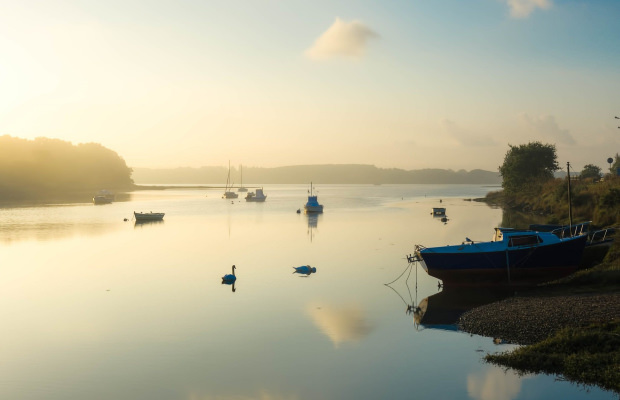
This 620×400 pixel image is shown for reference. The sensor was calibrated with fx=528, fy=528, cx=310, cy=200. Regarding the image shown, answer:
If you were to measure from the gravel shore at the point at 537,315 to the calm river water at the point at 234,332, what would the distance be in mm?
1228

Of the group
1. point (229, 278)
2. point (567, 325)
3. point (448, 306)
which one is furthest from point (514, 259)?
point (229, 278)

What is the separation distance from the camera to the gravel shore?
76.4 ft

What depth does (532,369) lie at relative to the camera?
1942 cm

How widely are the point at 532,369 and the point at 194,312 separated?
64.6 feet

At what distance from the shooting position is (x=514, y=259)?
35.7 metres

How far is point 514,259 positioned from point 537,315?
10656mm

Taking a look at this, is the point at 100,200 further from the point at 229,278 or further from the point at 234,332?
the point at 234,332

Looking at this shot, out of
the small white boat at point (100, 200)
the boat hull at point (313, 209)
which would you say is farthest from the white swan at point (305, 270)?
the small white boat at point (100, 200)

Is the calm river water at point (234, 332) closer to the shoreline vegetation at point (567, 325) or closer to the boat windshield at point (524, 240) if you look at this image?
the shoreline vegetation at point (567, 325)

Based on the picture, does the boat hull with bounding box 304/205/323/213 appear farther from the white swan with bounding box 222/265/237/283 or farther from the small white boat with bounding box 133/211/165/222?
the white swan with bounding box 222/265/237/283

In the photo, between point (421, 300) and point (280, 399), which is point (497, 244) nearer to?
point (421, 300)

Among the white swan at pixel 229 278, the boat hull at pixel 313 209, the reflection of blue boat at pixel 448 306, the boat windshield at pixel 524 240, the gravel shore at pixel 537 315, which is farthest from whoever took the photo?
the boat hull at pixel 313 209

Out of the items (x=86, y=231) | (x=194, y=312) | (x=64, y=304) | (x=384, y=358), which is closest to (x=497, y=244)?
(x=384, y=358)

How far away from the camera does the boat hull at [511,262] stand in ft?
116
